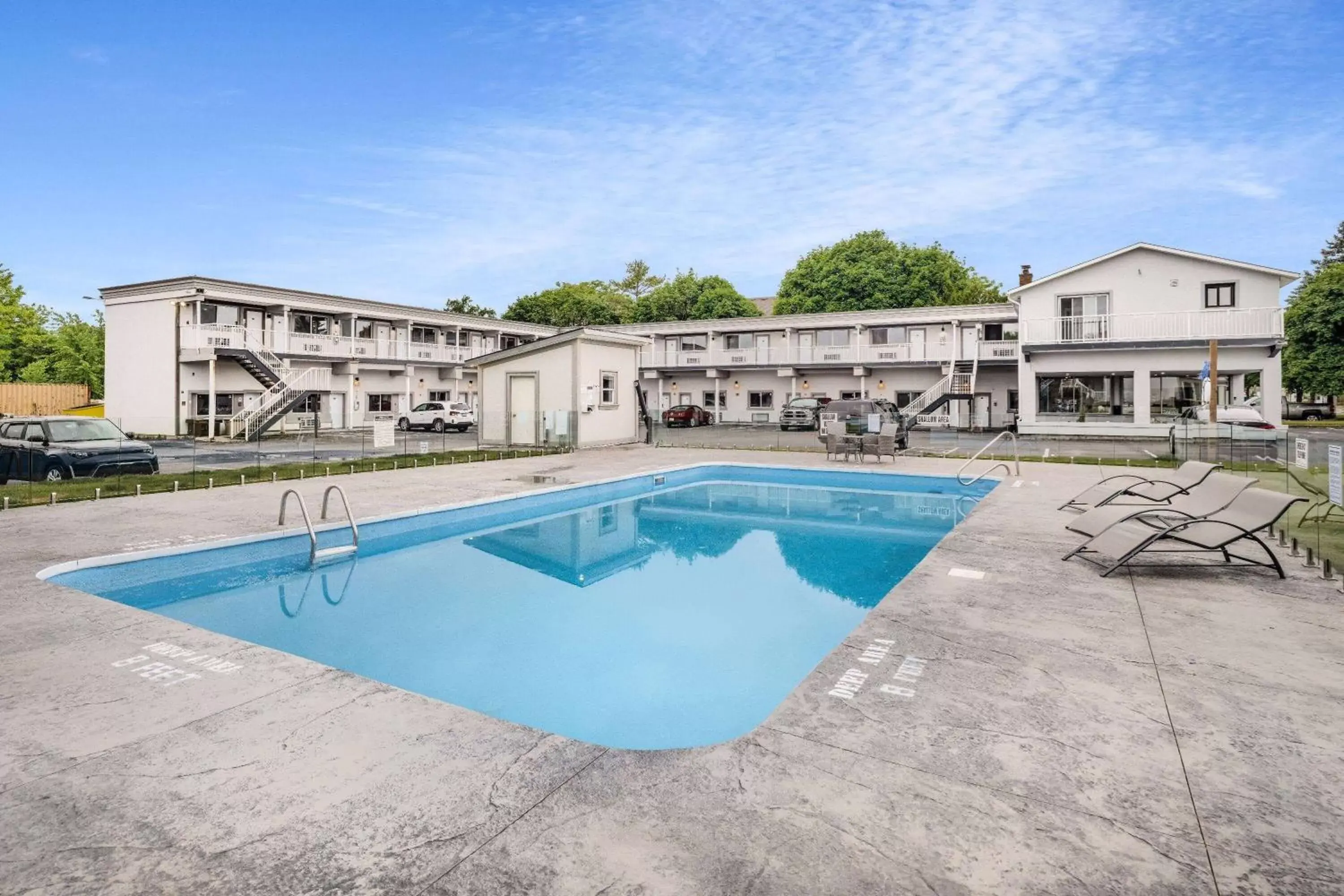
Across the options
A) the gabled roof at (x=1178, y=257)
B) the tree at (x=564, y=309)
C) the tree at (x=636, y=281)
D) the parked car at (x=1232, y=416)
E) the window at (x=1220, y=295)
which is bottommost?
the parked car at (x=1232, y=416)

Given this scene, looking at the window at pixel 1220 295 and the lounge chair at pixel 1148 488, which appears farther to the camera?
the window at pixel 1220 295

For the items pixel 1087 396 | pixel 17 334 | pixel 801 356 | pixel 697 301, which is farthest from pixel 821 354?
pixel 17 334

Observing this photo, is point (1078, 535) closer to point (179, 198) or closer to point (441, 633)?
point (441, 633)

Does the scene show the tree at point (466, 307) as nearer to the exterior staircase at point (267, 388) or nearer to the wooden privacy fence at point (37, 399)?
the wooden privacy fence at point (37, 399)

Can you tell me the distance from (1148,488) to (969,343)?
26.5 metres

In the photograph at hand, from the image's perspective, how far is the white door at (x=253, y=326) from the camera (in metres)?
32.2

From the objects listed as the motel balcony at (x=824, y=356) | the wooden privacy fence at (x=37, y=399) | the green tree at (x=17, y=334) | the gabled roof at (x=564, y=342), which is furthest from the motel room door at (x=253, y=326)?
the green tree at (x=17, y=334)

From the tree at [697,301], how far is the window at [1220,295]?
37.4 m

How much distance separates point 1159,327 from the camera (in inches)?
1099

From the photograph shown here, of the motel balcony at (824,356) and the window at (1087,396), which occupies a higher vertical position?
the motel balcony at (824,356)

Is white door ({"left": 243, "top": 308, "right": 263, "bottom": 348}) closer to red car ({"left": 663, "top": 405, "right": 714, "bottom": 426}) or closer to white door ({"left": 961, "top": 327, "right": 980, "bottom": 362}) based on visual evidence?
red car ({"left": 663, "top": 405, "right": 714, "bottom": 426})

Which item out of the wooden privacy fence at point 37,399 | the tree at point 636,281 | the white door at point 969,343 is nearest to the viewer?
the white door at point 969,343

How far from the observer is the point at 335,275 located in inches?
1889

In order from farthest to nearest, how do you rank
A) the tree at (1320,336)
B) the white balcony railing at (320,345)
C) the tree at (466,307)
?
1. the tree at (466,307)
2. the tree at (1320,336)
3. the white balcony railing at (320,345)
